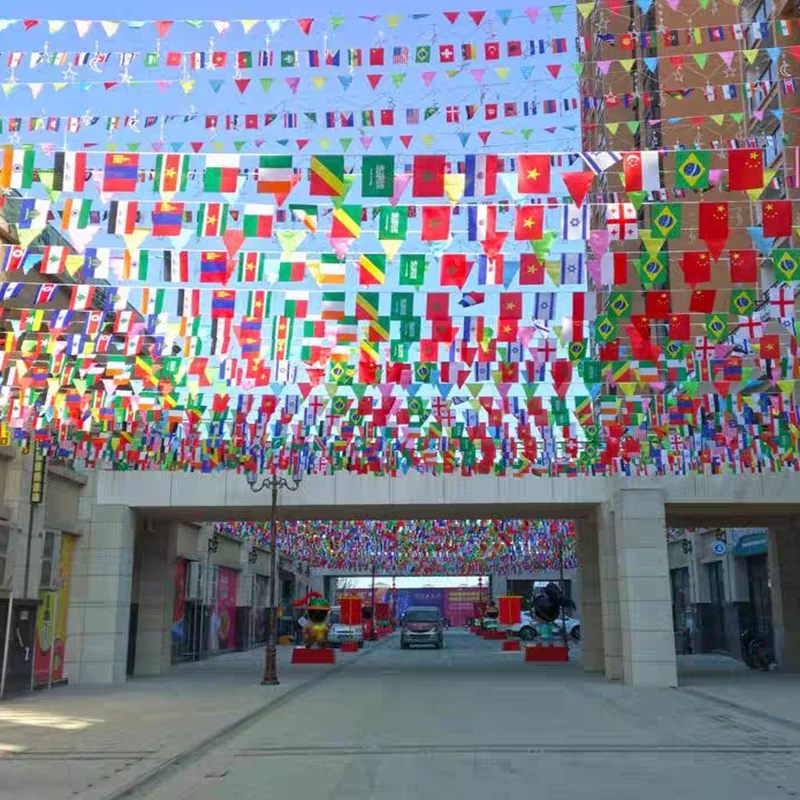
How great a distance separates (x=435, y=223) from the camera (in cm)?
1088

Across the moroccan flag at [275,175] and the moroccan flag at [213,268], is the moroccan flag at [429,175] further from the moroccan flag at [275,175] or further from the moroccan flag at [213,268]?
the moroccan flag at [213,268]

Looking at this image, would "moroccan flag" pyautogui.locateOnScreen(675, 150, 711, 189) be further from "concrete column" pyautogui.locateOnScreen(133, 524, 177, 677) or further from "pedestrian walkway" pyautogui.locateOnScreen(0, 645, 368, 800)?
"concrete column" pyautogui.locateOnScreen(133, 524, 177, 677)

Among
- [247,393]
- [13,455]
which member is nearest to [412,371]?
[247,393]

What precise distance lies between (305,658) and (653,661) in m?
15.8

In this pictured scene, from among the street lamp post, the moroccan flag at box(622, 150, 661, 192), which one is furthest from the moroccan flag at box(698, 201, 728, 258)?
the street lamp post

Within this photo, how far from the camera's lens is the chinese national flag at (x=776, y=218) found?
10.8 metres

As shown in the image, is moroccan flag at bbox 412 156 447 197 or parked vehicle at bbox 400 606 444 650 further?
parked vehicle at bbox 400 606 444 650

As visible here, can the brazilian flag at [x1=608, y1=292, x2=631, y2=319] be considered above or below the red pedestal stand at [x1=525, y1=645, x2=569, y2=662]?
above

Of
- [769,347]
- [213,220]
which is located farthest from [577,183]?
[769,347]

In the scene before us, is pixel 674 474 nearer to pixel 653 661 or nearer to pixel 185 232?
pixel 653 661

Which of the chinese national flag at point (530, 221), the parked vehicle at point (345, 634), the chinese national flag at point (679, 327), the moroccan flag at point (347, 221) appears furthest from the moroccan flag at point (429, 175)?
the parked vehicle at point (345, 634)

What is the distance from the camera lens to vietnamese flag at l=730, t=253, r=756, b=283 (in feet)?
40.0

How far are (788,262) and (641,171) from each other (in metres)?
2.91

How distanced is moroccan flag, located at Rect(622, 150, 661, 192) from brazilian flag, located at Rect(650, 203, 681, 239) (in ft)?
2.56
